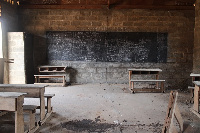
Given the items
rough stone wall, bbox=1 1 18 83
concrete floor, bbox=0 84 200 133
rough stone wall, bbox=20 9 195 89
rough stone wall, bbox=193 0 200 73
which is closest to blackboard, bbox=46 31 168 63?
rough stone wall, bbox=20 9 195 89

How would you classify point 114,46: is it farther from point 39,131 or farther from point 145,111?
point 39,131

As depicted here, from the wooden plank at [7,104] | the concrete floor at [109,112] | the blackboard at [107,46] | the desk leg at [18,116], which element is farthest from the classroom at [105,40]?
the wooden plank at [7,104]

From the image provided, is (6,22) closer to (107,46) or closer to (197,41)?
(107,46)

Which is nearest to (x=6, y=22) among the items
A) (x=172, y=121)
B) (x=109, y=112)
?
(x=109, y=112)

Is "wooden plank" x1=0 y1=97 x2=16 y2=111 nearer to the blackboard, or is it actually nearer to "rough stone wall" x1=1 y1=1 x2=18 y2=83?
"rough stone wall" x1=1 y1=1 x2=18 y2=83

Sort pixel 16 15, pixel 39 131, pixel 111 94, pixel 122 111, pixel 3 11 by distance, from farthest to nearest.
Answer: pixel 16 15 < pixel 3 11 < pixel 111 94 < pixel 122 111 < pixel 39 131

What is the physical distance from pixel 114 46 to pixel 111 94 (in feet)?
7.42

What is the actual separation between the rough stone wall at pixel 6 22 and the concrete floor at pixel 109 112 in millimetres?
2311

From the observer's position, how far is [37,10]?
22.5 ft

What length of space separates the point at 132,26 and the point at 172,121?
511 centimetres

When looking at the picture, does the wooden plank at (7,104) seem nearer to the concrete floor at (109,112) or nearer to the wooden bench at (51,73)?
the concrete floor at (109,112)

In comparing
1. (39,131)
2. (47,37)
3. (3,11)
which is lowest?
(39,131)

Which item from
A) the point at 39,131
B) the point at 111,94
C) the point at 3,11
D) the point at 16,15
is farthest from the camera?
the point at 16,15

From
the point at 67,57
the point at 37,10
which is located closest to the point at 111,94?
the point at 67,57
